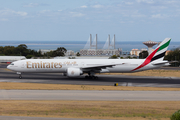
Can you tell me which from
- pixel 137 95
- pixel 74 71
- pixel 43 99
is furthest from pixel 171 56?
pixel 43 99

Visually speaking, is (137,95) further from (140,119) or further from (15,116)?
(15,116)

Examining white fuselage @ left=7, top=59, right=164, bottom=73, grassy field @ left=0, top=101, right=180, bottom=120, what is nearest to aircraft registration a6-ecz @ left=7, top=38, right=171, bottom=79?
white fuselage @ left=7, top=59, right=164, bottom=73

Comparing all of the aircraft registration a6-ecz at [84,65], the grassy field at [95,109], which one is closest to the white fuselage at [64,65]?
the aircraft registration a6-ecz at [84,65]

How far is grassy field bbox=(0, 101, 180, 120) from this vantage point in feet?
53.4

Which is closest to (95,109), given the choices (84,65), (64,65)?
(64,65)

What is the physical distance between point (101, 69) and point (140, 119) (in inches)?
951

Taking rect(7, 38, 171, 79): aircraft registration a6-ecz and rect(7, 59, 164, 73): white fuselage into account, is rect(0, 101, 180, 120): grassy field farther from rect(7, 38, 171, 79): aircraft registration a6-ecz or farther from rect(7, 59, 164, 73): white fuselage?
rect(7, 59, 164, 73): white fuselage

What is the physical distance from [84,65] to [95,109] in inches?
889

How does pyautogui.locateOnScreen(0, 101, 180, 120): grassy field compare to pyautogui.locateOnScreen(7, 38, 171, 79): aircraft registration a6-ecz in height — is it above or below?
below

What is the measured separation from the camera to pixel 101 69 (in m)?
39.7

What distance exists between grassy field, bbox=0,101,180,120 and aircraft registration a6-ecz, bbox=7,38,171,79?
61.3 feet

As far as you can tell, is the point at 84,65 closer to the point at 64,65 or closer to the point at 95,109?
the point at 64,65

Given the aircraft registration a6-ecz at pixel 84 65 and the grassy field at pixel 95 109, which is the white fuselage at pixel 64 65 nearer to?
the aircraft registration a6-ecz at pixel 84 65

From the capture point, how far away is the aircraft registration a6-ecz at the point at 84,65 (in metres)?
39.2
